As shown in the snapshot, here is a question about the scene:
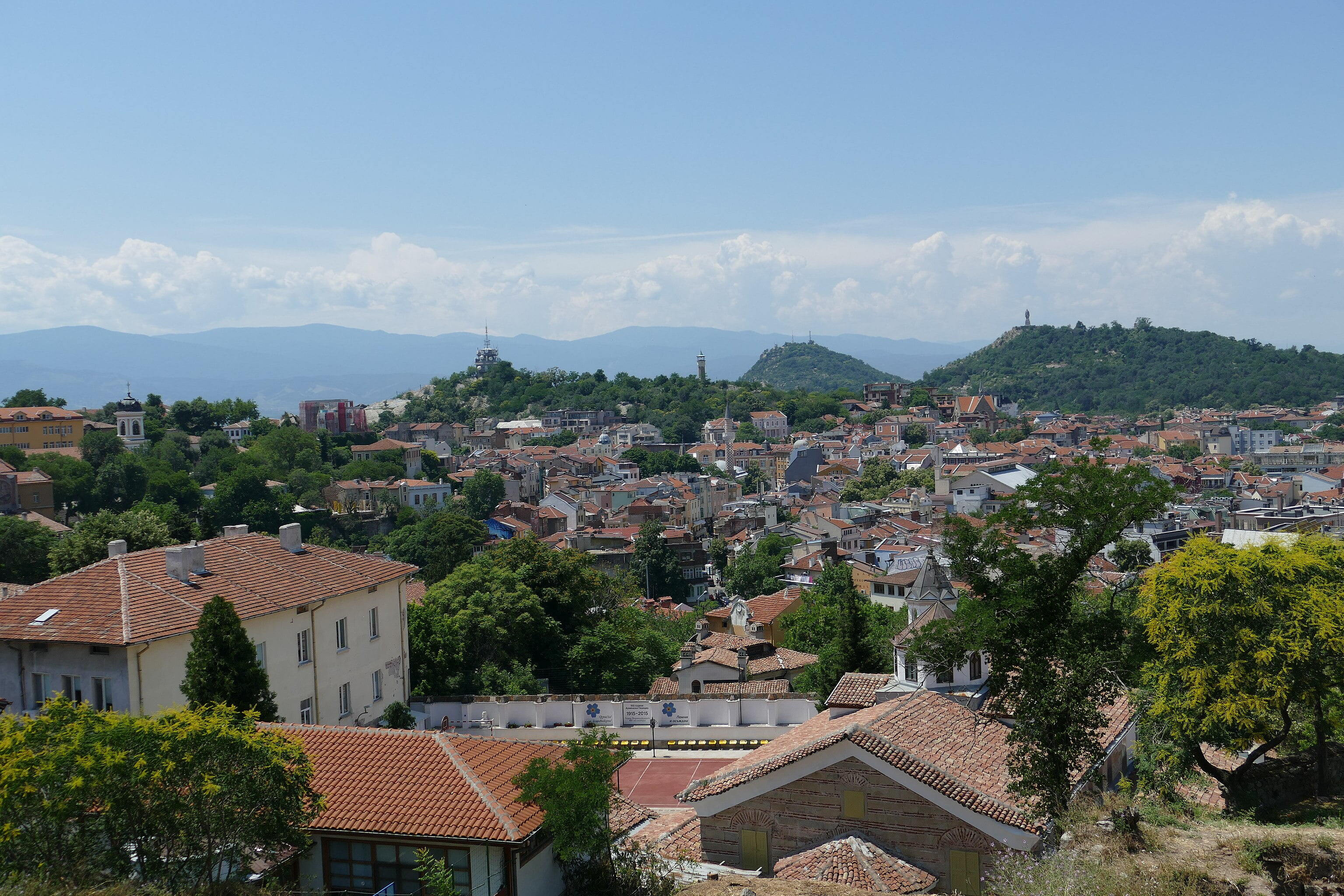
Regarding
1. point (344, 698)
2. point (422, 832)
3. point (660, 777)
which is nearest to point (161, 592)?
point (344, 698)

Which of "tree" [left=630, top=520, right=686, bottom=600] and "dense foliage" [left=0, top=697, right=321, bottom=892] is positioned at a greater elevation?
"dense foliage" [left=0, top=697, right=321, bottom=892]

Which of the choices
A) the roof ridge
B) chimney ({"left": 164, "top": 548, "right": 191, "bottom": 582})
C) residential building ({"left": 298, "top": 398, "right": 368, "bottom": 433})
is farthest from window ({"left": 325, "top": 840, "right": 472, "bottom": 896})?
residential building ({"left": 298, "top": 398, "right": 368, "bottom": 433})

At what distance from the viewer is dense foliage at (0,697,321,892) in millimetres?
9000

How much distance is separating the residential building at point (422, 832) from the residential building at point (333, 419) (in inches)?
4163

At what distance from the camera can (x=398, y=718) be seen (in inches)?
821

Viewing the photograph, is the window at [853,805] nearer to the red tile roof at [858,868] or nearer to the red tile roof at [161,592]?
the red tile roof at [858,868]

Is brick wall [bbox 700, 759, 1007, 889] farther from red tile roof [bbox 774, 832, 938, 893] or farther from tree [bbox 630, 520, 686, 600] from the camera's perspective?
tree [bbox 630, 520, 686, 600]

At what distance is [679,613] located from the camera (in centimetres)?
5122

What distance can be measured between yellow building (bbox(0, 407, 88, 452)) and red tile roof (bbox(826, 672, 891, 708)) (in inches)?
2821

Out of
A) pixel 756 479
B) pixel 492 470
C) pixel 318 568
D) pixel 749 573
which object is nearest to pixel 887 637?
pixel 318 568

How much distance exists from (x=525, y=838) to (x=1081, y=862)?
5589 millimetres

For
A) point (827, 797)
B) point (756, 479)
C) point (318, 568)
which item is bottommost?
point (756, 479)

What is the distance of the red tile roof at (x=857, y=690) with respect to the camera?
1814cm

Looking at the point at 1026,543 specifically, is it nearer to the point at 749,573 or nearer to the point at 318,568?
the point at 749,573
